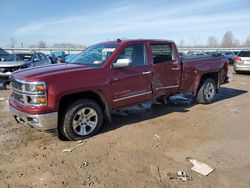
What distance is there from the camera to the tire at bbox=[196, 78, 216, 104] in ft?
24.8

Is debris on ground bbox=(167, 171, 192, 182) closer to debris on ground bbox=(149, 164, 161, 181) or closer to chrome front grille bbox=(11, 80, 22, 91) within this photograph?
debris on ground bbox=(149, 164, 161, 181)

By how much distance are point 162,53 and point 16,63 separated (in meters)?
8.18

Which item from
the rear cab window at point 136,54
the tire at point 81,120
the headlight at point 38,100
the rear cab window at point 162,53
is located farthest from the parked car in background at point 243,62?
the headlight at point 38,100

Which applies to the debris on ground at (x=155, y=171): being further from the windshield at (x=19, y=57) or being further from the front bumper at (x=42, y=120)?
the windshield at (x=19, y=57)

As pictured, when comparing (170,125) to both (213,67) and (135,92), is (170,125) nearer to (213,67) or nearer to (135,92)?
(135,92)

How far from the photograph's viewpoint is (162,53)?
6336 mm

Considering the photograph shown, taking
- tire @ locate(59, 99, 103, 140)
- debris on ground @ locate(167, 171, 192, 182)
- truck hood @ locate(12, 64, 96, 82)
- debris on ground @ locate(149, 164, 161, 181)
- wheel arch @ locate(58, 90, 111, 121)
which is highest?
truck hood @ locate(12, 64, 96, 82)

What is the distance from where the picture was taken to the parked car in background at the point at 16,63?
11.6 metres

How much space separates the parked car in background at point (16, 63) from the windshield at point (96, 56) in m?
6.43

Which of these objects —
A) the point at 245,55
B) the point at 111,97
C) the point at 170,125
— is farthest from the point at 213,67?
the point at 245,55

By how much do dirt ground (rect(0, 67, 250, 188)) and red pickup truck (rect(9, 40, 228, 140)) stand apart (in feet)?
1.47

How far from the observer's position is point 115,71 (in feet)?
16.9

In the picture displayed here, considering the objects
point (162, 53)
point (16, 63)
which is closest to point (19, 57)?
point (16, 63)

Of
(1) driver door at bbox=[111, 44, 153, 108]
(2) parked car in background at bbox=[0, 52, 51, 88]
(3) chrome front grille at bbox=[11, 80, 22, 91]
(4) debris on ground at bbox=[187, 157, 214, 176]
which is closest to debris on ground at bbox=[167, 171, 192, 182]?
(4) debris on ground at bbox=[187, 157, 214, 176]
